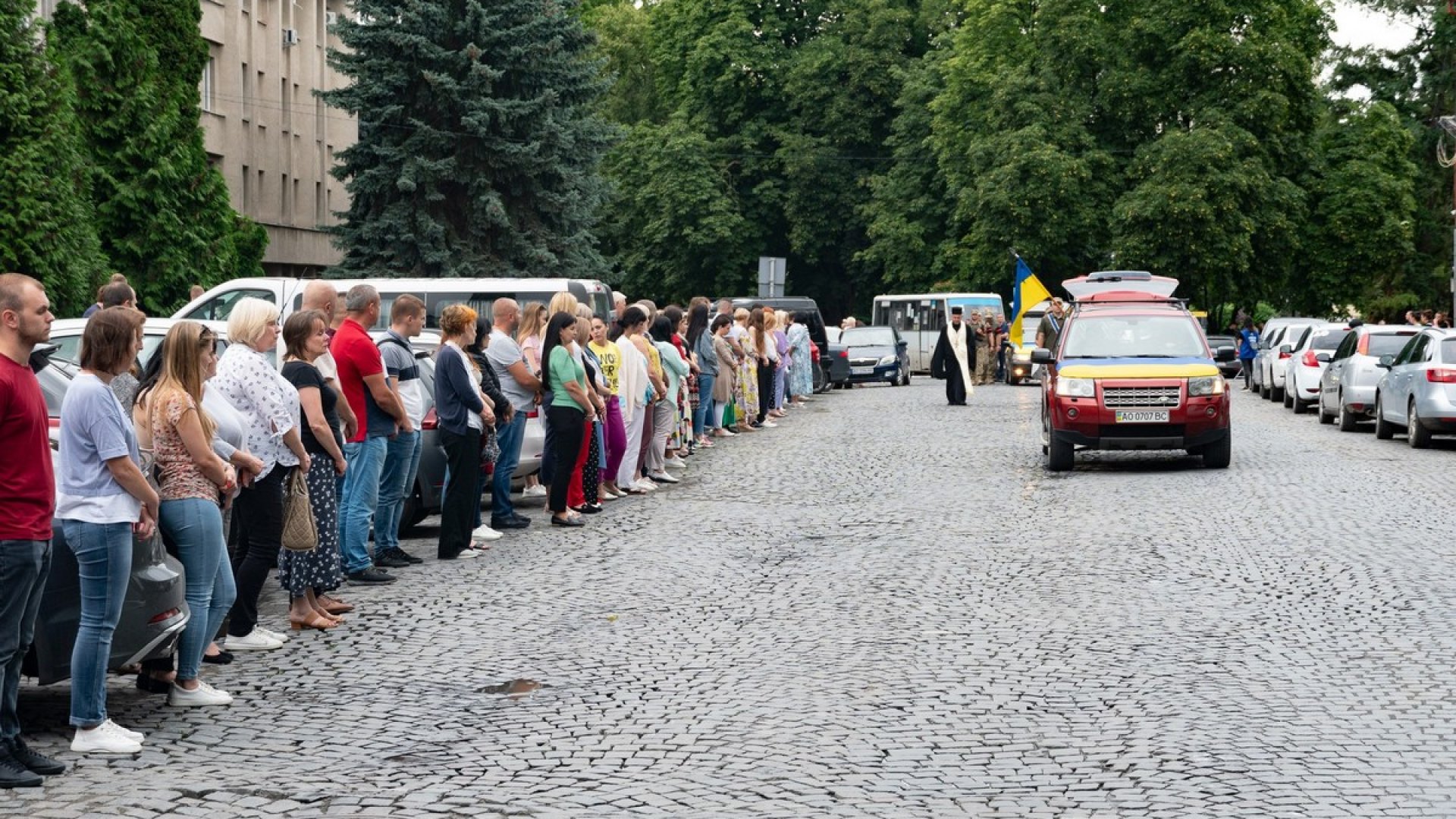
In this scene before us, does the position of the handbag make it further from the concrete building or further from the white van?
the concrete building

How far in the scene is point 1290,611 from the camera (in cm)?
1059

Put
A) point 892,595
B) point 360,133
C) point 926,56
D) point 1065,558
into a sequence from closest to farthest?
point 892,595, point 1065,558, point 360,133, point 926,56

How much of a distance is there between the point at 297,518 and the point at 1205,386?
12532mm

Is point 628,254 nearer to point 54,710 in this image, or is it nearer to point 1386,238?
point 1386,238

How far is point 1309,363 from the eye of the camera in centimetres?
3422

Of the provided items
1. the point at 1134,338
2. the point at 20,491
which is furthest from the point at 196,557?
the point at 1134,338

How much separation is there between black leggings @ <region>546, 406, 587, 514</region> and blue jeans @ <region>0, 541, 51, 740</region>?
28.6 feet

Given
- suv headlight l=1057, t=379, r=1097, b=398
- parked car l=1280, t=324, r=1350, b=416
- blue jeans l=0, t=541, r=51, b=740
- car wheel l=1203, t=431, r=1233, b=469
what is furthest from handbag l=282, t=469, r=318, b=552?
parked car l=1280, t=324, r=1350, b=416

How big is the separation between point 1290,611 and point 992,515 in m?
5.65

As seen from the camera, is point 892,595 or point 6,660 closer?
point 6,660

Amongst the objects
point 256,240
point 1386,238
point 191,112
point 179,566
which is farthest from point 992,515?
point 1386,238

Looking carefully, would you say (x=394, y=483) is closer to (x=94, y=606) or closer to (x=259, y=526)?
(x=259, y=526)

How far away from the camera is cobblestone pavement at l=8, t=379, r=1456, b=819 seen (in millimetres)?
6695

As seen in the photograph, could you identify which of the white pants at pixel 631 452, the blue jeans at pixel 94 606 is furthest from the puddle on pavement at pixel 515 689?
the white pants at pixel 631 452
